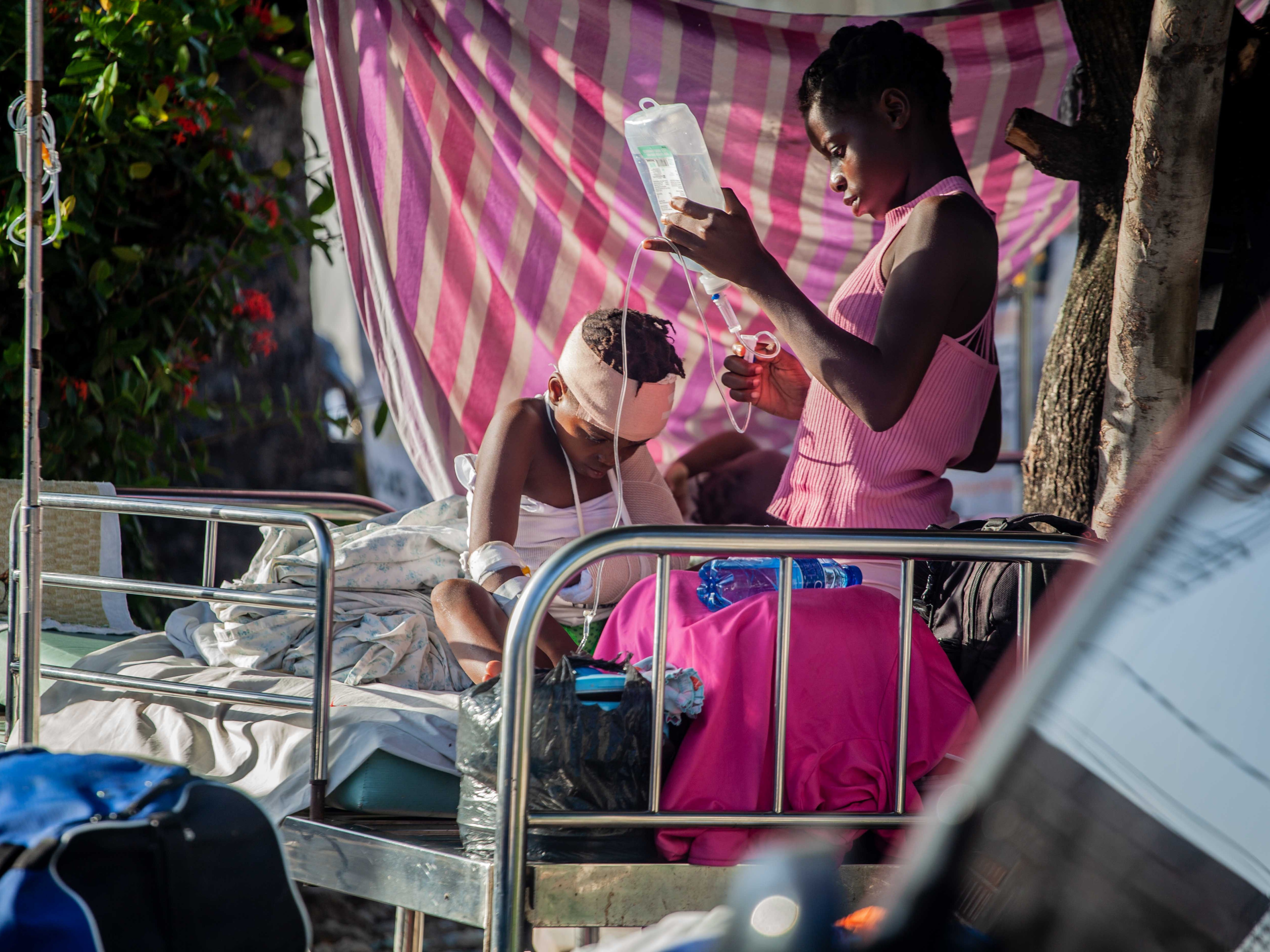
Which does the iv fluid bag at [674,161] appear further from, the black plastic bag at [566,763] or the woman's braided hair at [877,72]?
the black plastic bag at [566,763]

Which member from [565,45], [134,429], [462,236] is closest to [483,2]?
[565,45]

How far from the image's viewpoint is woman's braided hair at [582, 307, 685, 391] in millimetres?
3176

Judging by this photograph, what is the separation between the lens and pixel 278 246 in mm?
5703

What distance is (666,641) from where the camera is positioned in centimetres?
223

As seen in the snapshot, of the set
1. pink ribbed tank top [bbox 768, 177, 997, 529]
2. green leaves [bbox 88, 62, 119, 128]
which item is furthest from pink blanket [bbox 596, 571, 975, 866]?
green leaves [bbox 88, 62, 119, 128]

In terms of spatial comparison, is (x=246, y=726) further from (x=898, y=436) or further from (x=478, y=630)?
(x=898, y=436)

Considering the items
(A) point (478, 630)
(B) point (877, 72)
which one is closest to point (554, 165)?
(B) point (877, 72)

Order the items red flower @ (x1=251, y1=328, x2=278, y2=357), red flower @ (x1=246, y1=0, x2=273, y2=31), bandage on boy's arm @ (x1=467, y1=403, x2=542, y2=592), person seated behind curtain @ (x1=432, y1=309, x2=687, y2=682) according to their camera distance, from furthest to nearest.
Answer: red flower @ (x1=251, y1=328, x2=278, y2=357)
red flower @ (x1=246, y1=0, x2=273, y2=31)
bandage on boy's arm @ (x1=467, y1=403, x2=542, y2=592)
person seated behind curtain @ (x1=432, y1=309, x2=687, y2=682)

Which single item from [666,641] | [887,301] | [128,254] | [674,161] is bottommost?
[666,641]

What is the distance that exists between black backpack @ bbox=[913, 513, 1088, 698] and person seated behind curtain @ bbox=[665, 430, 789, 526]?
1.86m

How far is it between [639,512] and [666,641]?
123 cm

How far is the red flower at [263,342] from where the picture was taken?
5.09m

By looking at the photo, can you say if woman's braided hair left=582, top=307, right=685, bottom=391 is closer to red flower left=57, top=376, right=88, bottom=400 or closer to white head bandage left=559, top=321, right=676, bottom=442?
white head bandage left=559, top=321, right=676, bottom=442

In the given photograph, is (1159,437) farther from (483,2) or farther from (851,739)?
(483,2)
